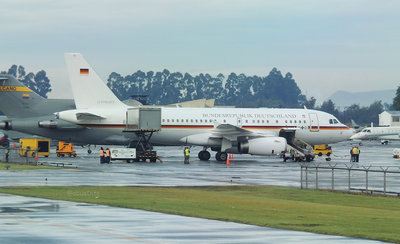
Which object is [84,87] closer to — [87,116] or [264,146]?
[87,116]

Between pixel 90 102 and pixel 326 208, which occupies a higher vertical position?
pixel 90 102

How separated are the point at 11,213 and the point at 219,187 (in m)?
15.6

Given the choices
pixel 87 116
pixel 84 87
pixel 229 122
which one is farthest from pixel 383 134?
pixel 87 116

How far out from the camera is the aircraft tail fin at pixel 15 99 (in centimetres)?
7056

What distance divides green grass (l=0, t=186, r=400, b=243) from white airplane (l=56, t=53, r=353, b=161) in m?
26.5

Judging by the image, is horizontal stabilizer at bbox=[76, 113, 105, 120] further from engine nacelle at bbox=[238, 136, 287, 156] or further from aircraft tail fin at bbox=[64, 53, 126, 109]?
engine nacelle at bbox=[238, 136, 287, 156]

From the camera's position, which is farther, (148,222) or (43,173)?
(43,173)

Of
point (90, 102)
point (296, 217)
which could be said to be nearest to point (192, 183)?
point (296, 217)

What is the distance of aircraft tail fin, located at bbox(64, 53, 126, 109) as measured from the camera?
213 ft

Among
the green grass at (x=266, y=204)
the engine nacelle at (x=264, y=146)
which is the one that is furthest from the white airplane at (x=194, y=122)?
the green grass at (x=266, y=204)

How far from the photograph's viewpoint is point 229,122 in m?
66.7

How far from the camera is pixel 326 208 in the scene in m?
27.3

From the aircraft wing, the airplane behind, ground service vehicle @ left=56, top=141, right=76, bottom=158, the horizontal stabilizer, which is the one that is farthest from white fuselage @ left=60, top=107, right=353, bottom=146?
ground service vehicle @ left=56, top=141, right=76, bottom=158

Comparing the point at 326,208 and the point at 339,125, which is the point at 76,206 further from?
the point at 339,125
